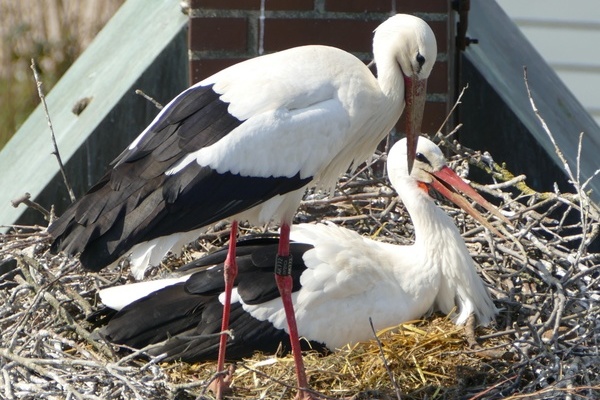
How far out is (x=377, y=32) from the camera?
228 inches

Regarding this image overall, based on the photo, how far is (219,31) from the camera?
669 cm

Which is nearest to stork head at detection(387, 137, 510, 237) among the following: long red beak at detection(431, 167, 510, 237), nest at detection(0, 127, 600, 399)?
long red beak at detection(431, 167, 510, 237)

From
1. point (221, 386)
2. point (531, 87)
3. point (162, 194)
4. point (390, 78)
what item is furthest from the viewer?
point (531, 87)

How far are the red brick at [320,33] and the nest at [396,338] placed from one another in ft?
1.82

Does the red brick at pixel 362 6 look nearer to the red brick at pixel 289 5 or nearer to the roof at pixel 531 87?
the red brick at pixel 289 5

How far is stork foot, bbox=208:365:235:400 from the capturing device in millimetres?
5559

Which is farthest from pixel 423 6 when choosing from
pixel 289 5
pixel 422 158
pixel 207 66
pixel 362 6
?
pixel 207 66

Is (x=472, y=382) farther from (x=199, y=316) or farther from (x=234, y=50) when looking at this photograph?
(x=234, y=50)

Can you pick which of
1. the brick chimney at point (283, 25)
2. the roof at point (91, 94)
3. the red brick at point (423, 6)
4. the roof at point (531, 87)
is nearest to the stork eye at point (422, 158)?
the brick chimney at point (283, 25)

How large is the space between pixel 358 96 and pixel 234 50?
1242 millimetres

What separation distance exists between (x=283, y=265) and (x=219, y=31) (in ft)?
4.28

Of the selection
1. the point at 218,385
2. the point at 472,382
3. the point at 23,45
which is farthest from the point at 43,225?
the point at 23,45

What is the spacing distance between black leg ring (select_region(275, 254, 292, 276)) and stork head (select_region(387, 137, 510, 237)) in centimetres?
65

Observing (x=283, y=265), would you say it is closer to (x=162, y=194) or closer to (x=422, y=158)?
(x=162, y=194)
